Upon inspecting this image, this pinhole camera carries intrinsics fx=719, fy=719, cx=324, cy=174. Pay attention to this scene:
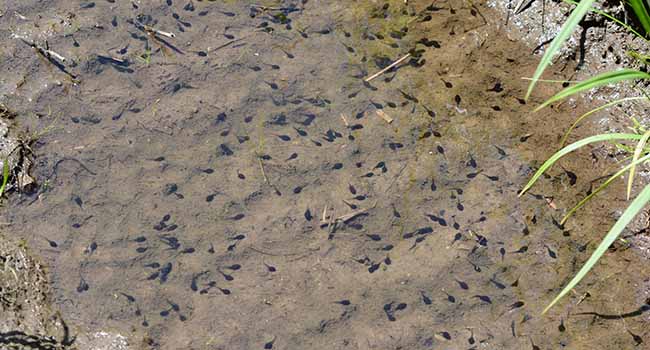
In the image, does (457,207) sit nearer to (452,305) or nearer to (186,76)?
(452,305)

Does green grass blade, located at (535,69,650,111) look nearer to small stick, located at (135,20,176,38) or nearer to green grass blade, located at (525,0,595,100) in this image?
green grass blade, located at (525,0,595,100)

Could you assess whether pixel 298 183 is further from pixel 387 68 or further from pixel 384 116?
pixel 387 68

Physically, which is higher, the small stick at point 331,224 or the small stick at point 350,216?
the small stick at point 350,216

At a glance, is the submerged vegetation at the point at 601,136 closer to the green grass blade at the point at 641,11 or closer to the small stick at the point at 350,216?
the green grass blade at the point at 641,11

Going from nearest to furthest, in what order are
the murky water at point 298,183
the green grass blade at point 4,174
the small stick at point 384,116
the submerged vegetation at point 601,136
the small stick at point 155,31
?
the submerged vegetation at point 601,136, the murky water at point 298,183, the green grass blade at point 4,174, the small stick at point 384,116, the small stick at point 155,31

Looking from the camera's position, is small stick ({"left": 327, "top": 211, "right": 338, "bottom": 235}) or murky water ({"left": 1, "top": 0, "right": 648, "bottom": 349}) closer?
murky water ({"left": 1, "top": 0, "right": 648, "bottom": 349})

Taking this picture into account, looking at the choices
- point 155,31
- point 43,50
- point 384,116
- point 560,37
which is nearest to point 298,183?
point 384,116

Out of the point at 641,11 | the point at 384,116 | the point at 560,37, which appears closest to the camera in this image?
the point at 560,37

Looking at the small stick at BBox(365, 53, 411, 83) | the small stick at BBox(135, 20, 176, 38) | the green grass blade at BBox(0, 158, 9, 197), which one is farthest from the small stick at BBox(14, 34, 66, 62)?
the small stick at BBox(365, 53, 411, 83)

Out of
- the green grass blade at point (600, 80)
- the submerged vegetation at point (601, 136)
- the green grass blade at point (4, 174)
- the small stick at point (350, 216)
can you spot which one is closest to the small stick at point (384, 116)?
the small stick at point (350, 216)
